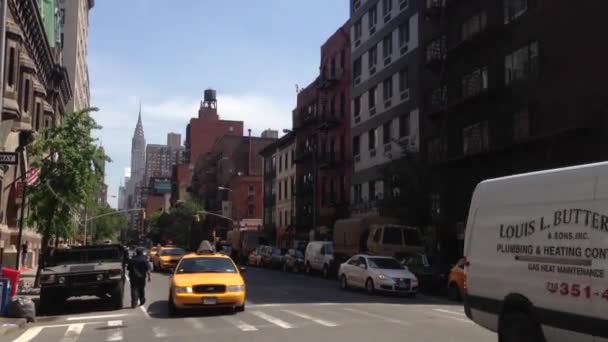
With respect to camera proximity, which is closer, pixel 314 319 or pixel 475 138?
pixel 314 319

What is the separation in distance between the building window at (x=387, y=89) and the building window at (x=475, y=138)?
36.1 ft

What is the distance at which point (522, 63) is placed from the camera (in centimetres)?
3225

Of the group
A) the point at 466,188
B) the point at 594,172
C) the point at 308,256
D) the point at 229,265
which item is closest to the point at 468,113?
the point at 466,188

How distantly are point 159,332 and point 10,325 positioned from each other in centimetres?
369

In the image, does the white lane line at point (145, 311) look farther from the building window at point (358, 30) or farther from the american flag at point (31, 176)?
the building window at point (358, 30)

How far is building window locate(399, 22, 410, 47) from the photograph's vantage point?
1772 inches

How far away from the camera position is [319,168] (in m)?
60.8

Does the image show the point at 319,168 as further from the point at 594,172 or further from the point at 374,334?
the point at 594,172

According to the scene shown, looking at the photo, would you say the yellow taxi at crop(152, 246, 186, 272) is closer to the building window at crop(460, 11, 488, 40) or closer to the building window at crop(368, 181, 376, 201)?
the building window at crop(368, 181, 376, 201)

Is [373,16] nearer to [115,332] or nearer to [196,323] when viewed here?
[196,323]

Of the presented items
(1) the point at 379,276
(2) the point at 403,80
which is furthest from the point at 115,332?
(2) the point at 403,80

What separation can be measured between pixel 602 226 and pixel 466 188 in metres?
28.1

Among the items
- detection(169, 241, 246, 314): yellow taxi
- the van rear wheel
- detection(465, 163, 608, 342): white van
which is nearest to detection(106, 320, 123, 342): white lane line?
detection(169, 241, 246, 314): yellow taxi

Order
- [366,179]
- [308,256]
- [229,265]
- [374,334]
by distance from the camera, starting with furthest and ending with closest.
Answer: [366,179] → [308,256] → [229,265] → [374,334]
